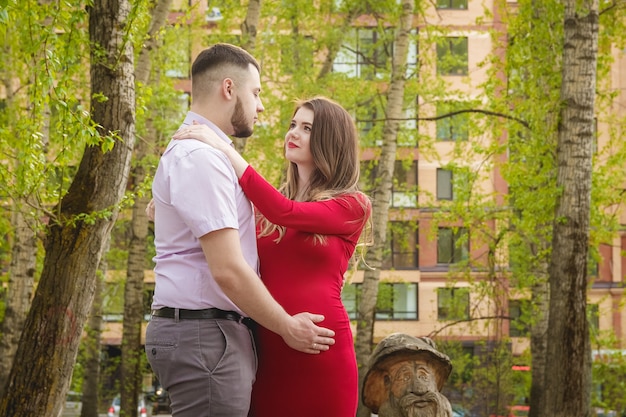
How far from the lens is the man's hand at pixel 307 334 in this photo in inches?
161

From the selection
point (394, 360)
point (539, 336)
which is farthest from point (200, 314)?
point (539, 336)

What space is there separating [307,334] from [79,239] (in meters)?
5.16

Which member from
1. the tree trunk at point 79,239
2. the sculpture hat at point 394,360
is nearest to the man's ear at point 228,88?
the sculpture hat at point 394,360

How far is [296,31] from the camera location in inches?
1197

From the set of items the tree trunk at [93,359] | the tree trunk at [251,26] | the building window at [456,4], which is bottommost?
the tree trunk at [93,359]

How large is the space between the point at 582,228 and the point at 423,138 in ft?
59.7

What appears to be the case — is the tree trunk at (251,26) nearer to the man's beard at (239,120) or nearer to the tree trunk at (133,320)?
the tree trunk at (133,320)

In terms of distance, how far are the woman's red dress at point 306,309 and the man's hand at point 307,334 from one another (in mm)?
113

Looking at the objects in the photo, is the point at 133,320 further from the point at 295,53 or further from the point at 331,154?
the point at 331,154

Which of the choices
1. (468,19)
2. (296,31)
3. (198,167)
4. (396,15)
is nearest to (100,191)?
(198,167)

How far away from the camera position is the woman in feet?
14.1

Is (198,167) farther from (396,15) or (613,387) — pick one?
(613,387)

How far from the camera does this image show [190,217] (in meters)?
3.81

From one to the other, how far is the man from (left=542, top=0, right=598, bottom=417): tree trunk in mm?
8512
